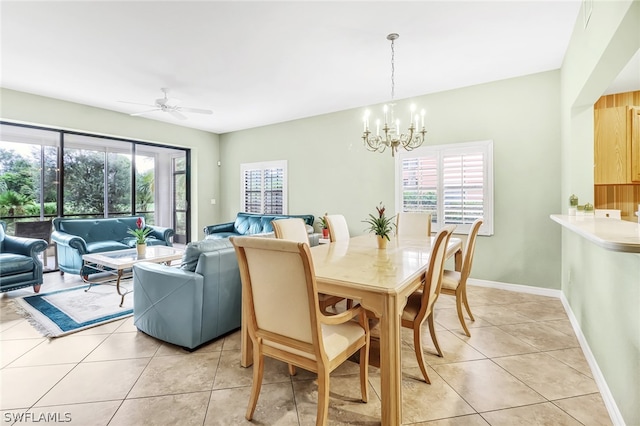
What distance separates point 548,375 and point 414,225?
1.94m

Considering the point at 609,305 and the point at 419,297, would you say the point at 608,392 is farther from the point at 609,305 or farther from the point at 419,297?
the point at 419,297

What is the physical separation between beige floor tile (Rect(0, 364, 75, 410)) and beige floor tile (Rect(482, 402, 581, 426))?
9.01 feet

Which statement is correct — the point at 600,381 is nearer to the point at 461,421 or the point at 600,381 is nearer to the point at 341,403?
the point at 461,421

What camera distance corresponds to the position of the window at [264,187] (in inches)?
243

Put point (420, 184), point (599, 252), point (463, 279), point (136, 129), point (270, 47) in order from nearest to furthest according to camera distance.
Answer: point (599, 252)
point (463, 279)
point (270, 47)
point (420, 184)
point (136, 129)

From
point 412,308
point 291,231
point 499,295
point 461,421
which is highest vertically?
point 291,231

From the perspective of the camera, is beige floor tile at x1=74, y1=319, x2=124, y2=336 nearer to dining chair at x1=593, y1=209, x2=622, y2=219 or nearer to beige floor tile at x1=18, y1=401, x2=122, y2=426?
beige floor tile at x1=18, y1=401, x2=122, y2=426

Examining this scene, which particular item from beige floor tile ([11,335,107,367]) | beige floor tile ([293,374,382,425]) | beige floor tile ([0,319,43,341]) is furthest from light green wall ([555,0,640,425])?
beige floor tile ([0,319,43,341])

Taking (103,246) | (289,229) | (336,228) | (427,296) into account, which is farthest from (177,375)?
(103,246)

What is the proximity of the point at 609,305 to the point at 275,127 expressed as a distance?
5674mm

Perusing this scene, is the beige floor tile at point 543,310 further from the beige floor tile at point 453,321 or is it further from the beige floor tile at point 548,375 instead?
the beige floor tile at point 548,375

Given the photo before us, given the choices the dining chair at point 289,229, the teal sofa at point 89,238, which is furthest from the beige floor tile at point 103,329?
the dining chair at point 289,229

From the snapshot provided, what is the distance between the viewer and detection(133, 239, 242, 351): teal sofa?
238cm

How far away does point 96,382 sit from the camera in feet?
6.63
